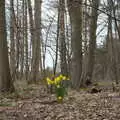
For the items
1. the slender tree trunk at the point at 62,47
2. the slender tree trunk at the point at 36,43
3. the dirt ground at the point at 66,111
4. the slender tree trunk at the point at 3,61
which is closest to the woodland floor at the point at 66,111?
the dirt ground at the point at 66,111

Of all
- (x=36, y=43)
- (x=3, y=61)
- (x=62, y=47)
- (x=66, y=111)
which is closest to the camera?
(x=66, y=111)

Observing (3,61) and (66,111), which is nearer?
(66,111)

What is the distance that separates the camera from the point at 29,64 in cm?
2138

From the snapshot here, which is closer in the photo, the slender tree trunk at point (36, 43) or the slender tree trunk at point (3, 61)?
the slender tree trunk at point (3, 61)

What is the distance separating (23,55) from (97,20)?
6704 millimetres

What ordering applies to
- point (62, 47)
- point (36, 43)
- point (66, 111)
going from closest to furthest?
point (66, 111), point (62, 47), point (36, 43)

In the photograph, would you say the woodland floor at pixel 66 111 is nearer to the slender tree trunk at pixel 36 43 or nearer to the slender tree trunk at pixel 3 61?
the slender tree trunk at pixel 3 61

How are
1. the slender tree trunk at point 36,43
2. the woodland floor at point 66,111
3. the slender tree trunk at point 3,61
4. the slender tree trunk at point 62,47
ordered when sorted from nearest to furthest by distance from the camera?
the woodland floor at point 66,111 < the slender tree trunk at point 3,61 < the slender tree trunk at point 62,47 < the slender tree trunk at point 36,43

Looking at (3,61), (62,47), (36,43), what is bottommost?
(3,61)

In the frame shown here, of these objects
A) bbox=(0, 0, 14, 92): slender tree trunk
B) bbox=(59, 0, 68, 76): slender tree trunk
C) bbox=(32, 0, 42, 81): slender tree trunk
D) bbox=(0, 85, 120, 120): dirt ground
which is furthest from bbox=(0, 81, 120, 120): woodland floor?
bbox=(32, 0, 42, 81): slender tree trunk

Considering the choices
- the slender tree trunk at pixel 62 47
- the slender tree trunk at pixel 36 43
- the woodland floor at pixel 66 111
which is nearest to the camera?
the woodland floor at pixel 66 111

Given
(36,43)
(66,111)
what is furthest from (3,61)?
(36,43)

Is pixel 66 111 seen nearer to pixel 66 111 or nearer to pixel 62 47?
pixel 66 111

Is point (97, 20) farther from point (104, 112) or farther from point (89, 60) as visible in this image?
point (104, 112)
